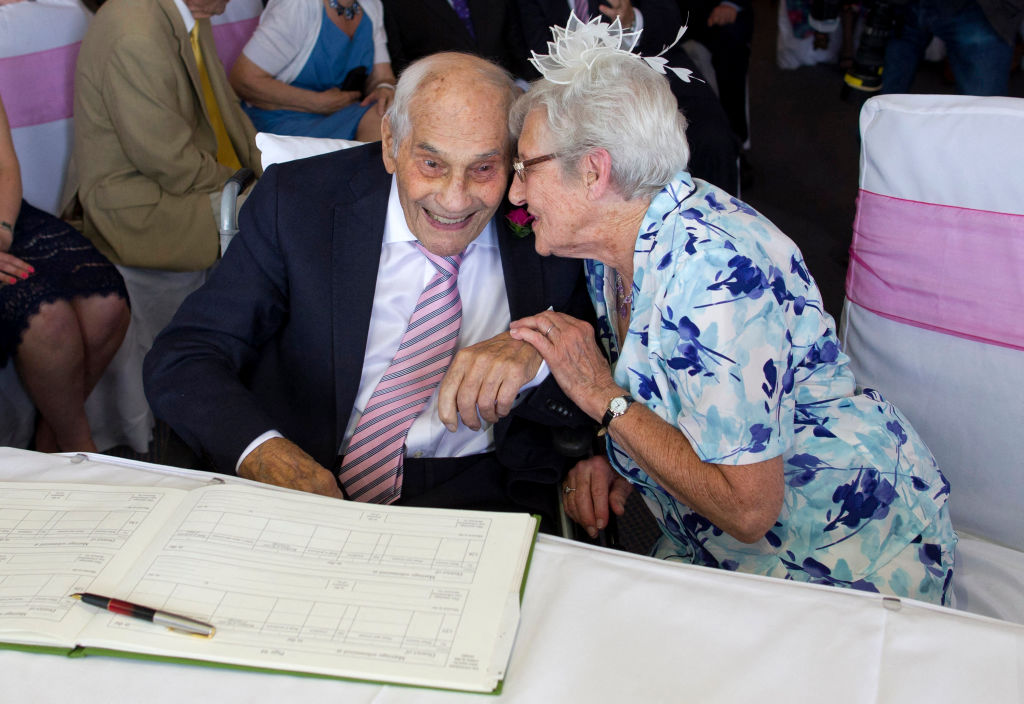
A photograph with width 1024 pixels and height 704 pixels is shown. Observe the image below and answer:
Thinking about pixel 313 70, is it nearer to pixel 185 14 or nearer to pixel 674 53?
pixel 185 14

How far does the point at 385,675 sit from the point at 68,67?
264 centimetres

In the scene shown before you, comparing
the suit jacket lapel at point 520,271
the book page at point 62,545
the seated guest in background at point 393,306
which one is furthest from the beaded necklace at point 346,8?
the book page at point 62,545

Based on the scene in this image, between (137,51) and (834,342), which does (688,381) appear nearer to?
(834,342)

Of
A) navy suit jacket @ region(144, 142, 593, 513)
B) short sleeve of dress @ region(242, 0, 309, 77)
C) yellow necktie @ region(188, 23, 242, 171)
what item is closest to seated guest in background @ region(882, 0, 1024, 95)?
short sleeve of dress @ region(242, 0, 309, 77)

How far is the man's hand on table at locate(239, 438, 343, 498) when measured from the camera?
4.51ft

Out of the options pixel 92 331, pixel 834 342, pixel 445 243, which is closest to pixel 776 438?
pixel 834 342

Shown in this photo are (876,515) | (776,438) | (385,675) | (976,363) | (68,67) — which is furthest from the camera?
(68,67)

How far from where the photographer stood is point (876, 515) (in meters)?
1.45

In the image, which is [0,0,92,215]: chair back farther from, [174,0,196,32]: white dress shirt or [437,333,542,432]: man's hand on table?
[437,333,542,432]: man's hand on table

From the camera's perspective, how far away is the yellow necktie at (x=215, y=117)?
112 inches

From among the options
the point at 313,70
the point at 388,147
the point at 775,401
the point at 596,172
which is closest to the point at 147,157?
the point at 313,70

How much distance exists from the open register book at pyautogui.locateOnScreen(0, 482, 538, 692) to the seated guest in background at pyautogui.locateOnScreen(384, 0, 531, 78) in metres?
2.80

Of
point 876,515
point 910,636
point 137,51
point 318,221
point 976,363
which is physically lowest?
point 876,515

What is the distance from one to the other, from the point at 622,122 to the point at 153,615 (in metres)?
1.00
